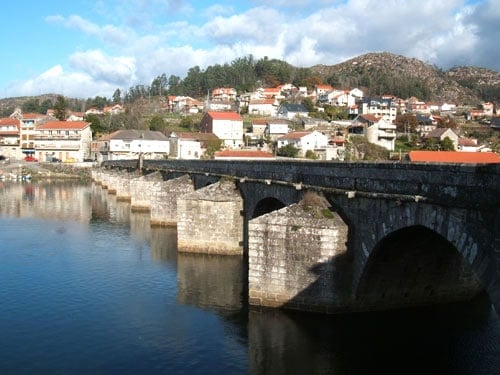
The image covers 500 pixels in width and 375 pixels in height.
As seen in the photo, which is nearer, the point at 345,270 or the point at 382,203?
the point at 382,203

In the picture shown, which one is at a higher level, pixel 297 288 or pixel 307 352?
pixel 297 288

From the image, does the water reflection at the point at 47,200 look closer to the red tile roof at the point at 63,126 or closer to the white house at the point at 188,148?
the white house at the point at 188,148

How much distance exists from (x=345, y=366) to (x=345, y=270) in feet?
10.7

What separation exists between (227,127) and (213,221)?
7604 centimetres

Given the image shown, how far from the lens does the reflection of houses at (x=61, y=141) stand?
340 feet

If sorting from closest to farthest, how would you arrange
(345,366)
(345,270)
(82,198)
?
(345,366)
(345,270)
(82,198)

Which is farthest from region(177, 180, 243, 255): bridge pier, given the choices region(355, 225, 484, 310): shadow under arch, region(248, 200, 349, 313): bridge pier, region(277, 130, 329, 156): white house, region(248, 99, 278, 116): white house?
region(248, 99, 278, 116): white house

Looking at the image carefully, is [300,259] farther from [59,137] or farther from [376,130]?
[59,137]

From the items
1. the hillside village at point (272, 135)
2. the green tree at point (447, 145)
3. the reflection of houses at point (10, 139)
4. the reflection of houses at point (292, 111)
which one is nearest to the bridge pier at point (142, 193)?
the hillside village at point (272, 135)

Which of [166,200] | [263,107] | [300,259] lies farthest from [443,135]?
[300,259]

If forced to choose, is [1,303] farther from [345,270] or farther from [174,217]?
[174,217]

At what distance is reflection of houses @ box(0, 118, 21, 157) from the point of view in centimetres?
10919

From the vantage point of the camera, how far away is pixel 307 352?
1614 centimetres

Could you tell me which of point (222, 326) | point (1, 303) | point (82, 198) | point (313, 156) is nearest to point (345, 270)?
point (222, 326)
